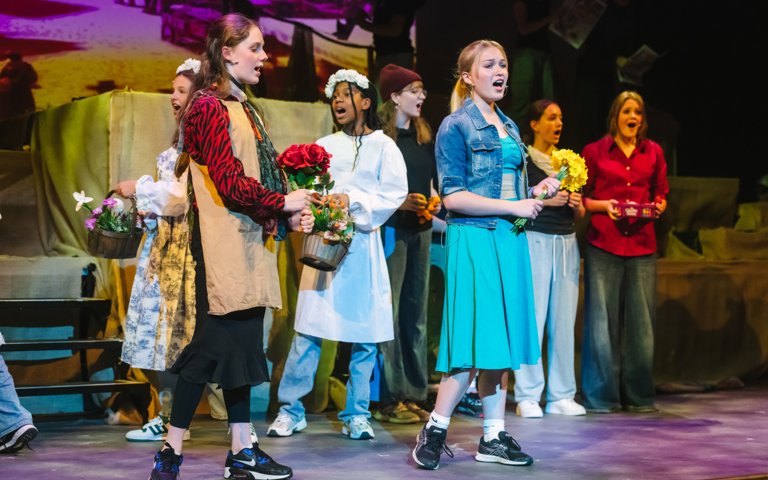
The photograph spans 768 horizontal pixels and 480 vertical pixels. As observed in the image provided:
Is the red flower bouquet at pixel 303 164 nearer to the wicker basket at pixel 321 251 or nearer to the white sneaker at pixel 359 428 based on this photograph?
the wicker basket at pixel 321 251

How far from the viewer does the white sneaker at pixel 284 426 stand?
4986 mm

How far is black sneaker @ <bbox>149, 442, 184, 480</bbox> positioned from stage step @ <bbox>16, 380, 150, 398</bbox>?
165cm

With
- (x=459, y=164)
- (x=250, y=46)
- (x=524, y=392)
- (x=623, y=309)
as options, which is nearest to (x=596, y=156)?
(x=623, y=309)

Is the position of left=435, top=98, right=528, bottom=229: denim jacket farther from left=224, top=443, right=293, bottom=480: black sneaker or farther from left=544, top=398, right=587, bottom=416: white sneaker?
left=544, top=398, right=587, bottom=416: white sneaker

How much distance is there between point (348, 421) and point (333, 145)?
135 cm

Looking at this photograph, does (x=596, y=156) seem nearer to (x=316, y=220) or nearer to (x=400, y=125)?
(x=400, y=125)

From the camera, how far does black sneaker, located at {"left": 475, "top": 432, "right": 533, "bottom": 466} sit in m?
4.27

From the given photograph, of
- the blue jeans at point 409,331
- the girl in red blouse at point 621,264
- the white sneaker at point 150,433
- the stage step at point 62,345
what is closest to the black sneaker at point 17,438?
the white sneaker at point 150,433

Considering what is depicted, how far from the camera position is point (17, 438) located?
175 inches

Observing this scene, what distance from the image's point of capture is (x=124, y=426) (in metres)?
5.28

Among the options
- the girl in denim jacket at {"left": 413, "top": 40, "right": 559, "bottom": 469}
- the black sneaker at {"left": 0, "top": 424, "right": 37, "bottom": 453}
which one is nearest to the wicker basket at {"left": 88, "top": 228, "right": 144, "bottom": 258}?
the black sneaker at {"left": 0, "top": 424, "right": 37, "bottom": 453}

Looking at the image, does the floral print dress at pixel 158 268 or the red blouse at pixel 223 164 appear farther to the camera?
the floral print dress at pixel 158 268

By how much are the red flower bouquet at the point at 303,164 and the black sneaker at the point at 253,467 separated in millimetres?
1014

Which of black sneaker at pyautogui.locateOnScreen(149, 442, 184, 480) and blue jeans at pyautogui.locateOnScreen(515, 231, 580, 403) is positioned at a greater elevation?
blue jeans at pyautogui.locateOnScreen(515, 231, 580, 403)
